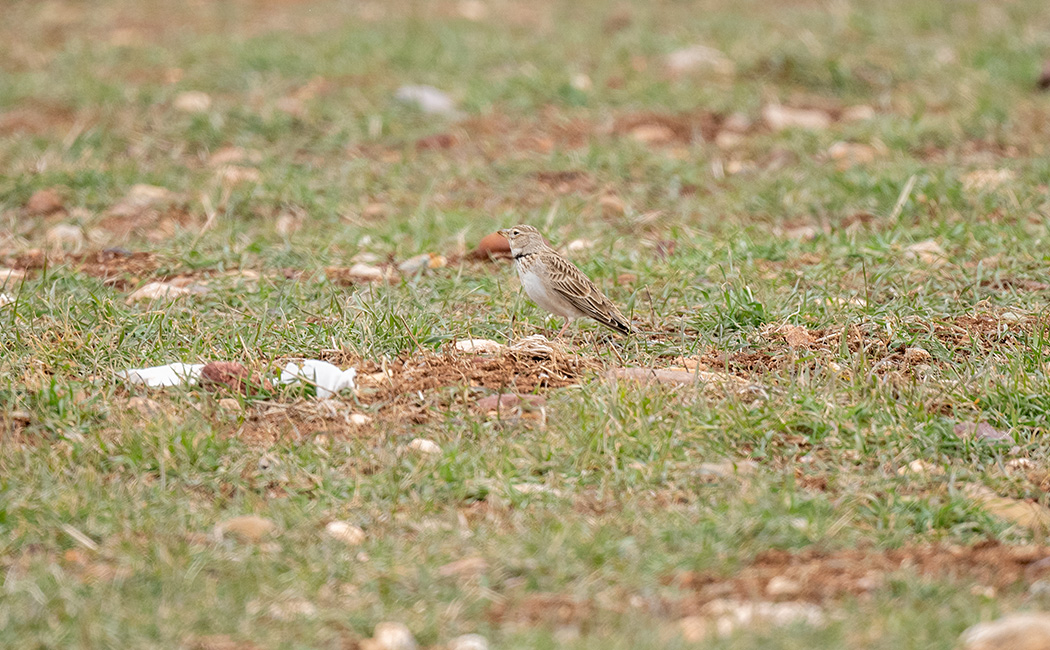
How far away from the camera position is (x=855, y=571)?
4113mm

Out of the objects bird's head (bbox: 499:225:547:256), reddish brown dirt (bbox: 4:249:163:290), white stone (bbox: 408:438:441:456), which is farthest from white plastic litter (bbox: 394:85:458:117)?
white stone (bbox: 408:438:441:456)

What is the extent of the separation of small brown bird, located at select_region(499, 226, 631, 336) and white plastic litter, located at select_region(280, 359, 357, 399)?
41.5 inches

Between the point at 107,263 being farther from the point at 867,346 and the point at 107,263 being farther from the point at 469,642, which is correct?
the point at 469,642

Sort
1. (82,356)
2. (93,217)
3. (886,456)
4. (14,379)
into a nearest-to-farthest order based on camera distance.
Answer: (886,456)
(14,379)
(82,356)
(93,217)

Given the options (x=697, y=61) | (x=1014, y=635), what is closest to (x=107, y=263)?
(x=1014, y=635)

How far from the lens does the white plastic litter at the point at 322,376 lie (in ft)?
17.6

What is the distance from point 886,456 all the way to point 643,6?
369 inches

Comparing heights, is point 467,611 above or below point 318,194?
above

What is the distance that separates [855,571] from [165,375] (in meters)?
2.89

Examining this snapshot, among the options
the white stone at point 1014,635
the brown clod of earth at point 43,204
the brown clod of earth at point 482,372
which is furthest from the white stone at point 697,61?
the white stone at point 1014,635

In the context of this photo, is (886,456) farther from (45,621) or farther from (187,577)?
(45,621)

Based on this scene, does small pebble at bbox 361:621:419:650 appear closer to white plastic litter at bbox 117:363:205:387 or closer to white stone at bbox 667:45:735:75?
white plastic litter at bbox 117:363:205:387

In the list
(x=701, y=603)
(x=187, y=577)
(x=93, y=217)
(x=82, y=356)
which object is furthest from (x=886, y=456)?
(x=93, y=217)

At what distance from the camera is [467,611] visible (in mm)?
3893
